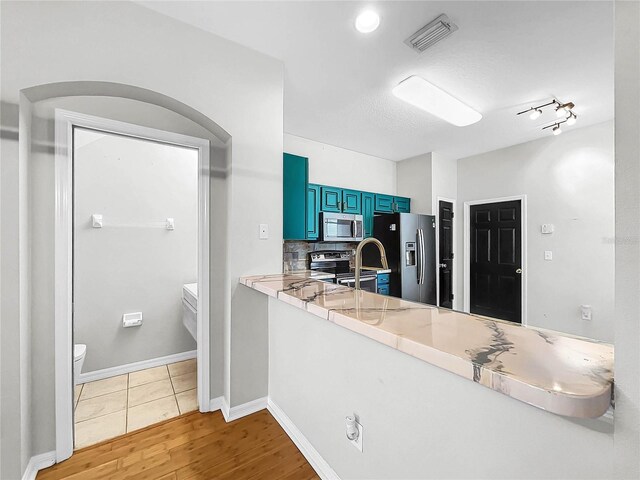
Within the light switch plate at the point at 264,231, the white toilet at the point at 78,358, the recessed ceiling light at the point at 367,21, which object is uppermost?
the recessed ceiling light at the point at 367,21

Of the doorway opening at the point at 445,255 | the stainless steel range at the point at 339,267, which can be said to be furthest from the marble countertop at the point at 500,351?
the doorway opening at the point at 445,255

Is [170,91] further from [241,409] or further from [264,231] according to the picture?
[241,409]

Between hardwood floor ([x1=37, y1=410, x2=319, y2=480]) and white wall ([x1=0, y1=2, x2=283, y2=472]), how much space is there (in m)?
0.19

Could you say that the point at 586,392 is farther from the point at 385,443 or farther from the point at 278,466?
the point at 278,466

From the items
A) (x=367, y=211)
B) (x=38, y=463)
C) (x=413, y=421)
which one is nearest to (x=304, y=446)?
(x=413, y=421)

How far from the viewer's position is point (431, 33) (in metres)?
1.75

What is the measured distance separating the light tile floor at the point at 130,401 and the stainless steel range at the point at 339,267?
186cm

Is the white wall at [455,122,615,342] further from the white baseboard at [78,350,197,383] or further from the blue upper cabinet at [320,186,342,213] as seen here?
the white baseboard at [78,350,197,383]

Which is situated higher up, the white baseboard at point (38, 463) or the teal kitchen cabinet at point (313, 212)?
the teal kitchen cabinet at point (313, 212)

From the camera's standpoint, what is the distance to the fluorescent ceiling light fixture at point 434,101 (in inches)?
93.8

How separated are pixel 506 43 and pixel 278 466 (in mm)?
3071

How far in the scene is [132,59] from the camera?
153cm

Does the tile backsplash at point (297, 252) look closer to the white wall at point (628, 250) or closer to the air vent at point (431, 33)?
the air vent at point (431, 33)

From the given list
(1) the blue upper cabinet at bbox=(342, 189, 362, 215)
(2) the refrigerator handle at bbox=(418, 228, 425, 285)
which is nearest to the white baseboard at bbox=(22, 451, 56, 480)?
Result: (1) the blue upper cabinet at bbox=(342, 189, 362, 215)
